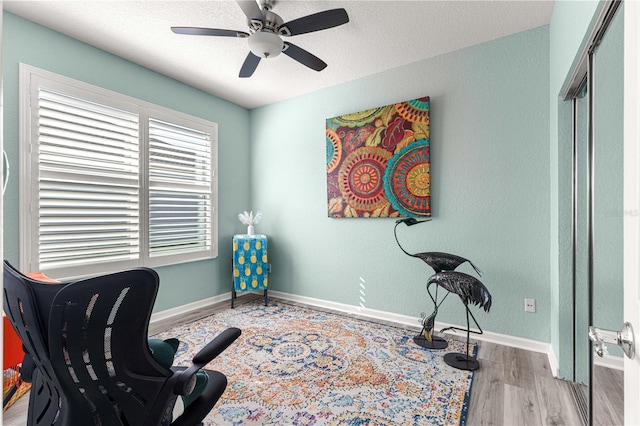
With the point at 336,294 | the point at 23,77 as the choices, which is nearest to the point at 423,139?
the point at 336,294

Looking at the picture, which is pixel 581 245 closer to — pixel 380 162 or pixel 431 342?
pixel 431 342

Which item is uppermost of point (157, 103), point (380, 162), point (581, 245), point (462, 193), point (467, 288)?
point (157, 103)

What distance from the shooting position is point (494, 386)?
220 centimetres

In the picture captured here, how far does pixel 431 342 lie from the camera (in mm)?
2807

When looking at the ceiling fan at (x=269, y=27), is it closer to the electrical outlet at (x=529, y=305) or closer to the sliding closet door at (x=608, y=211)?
the sliding closet door at (x=608, y=211)

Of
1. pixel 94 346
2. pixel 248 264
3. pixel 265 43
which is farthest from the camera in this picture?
pixel 248 264

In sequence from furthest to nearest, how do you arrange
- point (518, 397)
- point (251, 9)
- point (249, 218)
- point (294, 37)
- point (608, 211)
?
point (249, 218)
point (294, 37)
point (251, 9)
point (518, 397)
point (608, 211)

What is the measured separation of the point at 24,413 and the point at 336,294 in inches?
107

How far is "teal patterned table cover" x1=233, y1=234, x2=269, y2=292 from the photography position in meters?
3.97

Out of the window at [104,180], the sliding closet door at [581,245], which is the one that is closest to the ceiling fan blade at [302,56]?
the window at [104,180]

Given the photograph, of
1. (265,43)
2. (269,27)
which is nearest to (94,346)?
(265,43)

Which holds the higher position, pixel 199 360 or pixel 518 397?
pixel 199 360

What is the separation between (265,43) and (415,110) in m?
1.59

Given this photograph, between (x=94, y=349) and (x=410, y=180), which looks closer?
(x=94, y=349)
